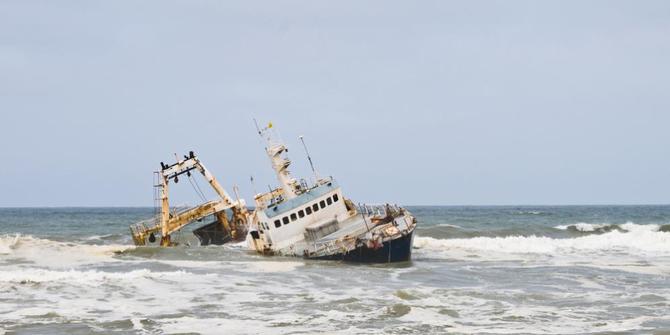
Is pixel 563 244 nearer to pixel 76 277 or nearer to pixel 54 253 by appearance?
pixel 54 253

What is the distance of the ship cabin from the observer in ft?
116

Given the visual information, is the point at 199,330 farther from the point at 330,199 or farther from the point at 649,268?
the point at 649,268

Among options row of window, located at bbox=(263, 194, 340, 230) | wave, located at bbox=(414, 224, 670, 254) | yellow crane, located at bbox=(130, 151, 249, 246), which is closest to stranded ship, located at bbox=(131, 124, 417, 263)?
row of window, located at bbox=(263, 194, 340, 230)

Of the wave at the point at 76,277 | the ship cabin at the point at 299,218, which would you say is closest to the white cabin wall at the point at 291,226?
the ship cabin at the point at 299,218

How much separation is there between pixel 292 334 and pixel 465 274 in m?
13.4

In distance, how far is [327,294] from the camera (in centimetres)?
2494

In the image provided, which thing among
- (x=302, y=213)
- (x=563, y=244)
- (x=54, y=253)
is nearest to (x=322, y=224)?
(x=302, y=213)

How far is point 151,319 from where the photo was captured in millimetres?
20609

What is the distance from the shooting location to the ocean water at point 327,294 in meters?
19.8

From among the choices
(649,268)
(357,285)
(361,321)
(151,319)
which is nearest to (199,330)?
(151,319)

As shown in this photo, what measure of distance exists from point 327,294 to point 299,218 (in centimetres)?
1073

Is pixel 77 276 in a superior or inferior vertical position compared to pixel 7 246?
inferior

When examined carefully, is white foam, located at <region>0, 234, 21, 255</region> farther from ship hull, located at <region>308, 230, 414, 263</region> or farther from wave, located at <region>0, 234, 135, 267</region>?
ship hull, located at <region>308, 230, 414, 263</region>

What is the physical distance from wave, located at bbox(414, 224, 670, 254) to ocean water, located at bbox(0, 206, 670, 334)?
15.9ft
